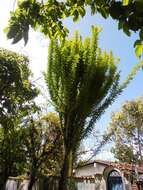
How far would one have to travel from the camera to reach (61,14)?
4.10 meters

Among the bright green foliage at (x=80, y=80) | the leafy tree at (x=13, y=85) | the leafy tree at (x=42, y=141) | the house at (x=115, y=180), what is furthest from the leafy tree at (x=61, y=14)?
the leafy tree at (x=42, y=141)

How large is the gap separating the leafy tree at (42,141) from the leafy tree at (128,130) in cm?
1377

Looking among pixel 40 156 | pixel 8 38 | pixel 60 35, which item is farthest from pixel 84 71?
pixel 40 156

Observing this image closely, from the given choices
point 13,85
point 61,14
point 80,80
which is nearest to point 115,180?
point 13,85

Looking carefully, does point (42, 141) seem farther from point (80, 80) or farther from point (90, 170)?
point (80, 80)

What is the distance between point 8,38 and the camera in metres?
3.10

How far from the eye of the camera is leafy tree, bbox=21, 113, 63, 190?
75.3ft

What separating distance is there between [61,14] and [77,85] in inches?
182

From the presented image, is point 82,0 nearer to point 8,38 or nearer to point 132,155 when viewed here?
point 8,38

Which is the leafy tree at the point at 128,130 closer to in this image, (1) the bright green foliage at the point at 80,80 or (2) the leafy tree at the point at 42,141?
(2) the leafy tree at the point at 42,141

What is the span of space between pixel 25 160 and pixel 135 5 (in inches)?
907

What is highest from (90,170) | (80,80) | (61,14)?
(80,80)

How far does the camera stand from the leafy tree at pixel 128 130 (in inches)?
1371

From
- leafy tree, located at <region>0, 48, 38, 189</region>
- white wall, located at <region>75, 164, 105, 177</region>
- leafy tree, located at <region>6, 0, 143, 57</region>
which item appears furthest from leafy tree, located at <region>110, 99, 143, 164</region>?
leafy tree, located at <region>6, 0, 143, 57</region>
